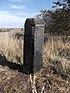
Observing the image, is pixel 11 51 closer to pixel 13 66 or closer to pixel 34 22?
pixel 13 66

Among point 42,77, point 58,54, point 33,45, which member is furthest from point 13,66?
point 58,54

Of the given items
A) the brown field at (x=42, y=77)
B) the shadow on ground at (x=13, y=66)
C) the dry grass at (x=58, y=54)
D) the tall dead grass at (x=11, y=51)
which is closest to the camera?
the brown field at (x=42, y=77)

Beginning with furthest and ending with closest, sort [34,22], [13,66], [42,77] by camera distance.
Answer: [13,66]
[34,22]
[42,77]

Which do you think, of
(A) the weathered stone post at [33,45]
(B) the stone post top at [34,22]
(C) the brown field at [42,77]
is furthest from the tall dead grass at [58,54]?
(B) the stone post top at [34,22]

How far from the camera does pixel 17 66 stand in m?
6.54

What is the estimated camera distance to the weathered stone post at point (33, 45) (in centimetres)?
588

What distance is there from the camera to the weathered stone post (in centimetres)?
588

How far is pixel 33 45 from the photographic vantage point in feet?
19.3

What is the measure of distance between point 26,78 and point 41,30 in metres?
1.16


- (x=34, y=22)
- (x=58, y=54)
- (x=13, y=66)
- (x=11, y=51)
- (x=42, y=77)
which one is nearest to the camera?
(x=42, y=77)

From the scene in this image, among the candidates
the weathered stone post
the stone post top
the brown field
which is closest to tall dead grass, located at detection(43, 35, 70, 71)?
the brown field

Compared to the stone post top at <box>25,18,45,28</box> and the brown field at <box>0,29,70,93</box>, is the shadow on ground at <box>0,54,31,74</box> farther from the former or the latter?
the stone post top at <box>25,18,45,28</box>

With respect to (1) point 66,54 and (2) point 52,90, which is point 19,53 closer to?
(1) point 66,54

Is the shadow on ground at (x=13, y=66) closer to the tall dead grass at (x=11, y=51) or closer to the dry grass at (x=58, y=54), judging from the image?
the tall dead grass at (x=11, y=51)
